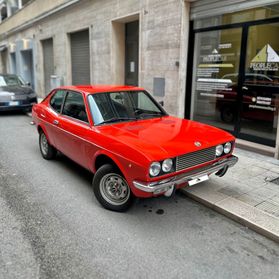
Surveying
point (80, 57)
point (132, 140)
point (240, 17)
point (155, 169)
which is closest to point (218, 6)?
point (240, 17)

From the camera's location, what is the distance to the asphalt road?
2682 mm

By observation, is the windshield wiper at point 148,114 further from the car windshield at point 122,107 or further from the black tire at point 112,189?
the black tire at point 112,189

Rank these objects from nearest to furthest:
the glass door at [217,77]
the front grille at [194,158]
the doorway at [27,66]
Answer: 1. the front grille at [194,158]
2. the glass door at [217,77]
3. the doorway at [27,66]

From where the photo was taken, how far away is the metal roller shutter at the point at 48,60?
15953mm

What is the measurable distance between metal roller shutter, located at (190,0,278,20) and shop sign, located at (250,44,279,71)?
0.89 meters

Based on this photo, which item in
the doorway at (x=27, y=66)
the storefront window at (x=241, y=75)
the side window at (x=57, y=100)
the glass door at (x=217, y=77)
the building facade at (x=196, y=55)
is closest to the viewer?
the side window at (x=57, y=100)

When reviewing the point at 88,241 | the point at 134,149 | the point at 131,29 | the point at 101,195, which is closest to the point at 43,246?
the point at 88,241

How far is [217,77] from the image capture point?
7.21 metres

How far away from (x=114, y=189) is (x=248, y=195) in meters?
1.88

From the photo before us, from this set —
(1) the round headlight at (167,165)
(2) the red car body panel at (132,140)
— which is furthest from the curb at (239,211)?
(1) the round headlight at (167,165)

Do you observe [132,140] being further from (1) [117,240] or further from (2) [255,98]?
(2) [255,98]

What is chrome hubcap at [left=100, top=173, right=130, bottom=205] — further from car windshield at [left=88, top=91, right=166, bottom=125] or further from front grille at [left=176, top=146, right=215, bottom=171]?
car windshield at [left=88, top=91, right=166, bottom=125]

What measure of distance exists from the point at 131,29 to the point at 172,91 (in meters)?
3.52

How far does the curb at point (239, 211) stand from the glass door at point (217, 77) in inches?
127
